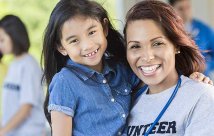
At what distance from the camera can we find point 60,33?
1948 millimetres

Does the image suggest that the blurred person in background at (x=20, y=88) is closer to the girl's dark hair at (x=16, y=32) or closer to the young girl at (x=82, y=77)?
the girl's dark hair at (x=16, y=32)

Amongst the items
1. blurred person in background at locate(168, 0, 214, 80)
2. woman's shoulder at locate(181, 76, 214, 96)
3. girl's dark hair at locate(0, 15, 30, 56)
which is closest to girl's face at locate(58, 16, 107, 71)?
woman's shoulder at locate(181, 76, 214, 96)

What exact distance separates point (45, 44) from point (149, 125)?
529 millimetres

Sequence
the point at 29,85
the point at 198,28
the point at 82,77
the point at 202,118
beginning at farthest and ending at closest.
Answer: the point at 198,28, the point at 29,85, the point at 82,77, the point at 202,118

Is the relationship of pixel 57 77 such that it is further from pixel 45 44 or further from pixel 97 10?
pixel 97 10

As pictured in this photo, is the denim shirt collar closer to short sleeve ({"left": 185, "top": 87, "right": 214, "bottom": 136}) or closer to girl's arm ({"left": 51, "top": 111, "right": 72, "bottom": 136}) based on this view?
girl's arm ({"left": 51, "top": 111, "right": 72, "bottom": 136})

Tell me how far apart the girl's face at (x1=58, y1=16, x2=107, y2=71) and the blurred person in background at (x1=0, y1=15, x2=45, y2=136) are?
1.60 metres

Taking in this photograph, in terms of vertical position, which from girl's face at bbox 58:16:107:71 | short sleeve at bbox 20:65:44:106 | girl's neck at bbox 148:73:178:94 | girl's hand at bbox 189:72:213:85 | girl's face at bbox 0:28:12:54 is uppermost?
girl's face at bbox 58:16:107:71

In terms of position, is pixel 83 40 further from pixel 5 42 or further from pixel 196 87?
pixel 5 42

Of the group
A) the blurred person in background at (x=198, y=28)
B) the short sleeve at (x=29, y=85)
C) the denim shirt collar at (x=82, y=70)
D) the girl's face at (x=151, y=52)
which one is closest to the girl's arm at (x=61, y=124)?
the denim shirt collar at (x=82, y=70)

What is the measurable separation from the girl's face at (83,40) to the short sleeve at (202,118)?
17.3 inches

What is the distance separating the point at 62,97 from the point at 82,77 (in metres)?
0.12

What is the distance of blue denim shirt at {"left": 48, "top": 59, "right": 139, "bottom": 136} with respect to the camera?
1.86 meters

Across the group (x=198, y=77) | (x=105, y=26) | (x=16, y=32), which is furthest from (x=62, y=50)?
→ (x=16, y=32)
